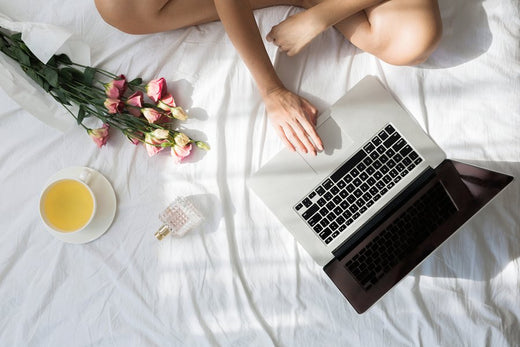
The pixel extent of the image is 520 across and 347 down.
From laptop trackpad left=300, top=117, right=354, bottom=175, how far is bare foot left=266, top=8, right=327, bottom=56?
19 cm

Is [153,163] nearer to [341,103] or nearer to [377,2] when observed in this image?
[341,103]

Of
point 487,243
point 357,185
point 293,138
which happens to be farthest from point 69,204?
point 487,243

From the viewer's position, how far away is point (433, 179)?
3.13ft

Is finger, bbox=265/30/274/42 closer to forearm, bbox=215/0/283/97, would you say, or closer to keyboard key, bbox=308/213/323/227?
forearm, bbox=215/0/283/97

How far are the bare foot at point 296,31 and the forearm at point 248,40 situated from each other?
0.06 metres

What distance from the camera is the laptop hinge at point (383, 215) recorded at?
0.95 metres

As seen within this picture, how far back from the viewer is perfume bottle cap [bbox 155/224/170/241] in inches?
40.7

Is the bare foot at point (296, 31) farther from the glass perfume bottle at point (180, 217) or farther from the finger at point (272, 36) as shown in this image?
the glass perfume bottle at point (180, 217)

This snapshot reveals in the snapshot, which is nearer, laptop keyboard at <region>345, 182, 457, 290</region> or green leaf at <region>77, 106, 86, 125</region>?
laptop keyboard at <region>345, 182, 457, 290</region>

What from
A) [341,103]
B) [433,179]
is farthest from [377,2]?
[433,179]

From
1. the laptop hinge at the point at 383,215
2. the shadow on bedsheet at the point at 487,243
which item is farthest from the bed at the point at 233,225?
the laptop hinge at the point at 383,215

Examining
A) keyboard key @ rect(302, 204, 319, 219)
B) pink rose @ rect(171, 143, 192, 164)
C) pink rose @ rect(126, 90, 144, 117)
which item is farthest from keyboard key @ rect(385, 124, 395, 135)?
pink rose @ rect(126, 90, 144, 117)

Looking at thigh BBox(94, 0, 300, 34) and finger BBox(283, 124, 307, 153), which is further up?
thigh BBox(94, 0, 300, 34)

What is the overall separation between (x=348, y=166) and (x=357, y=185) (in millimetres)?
43
